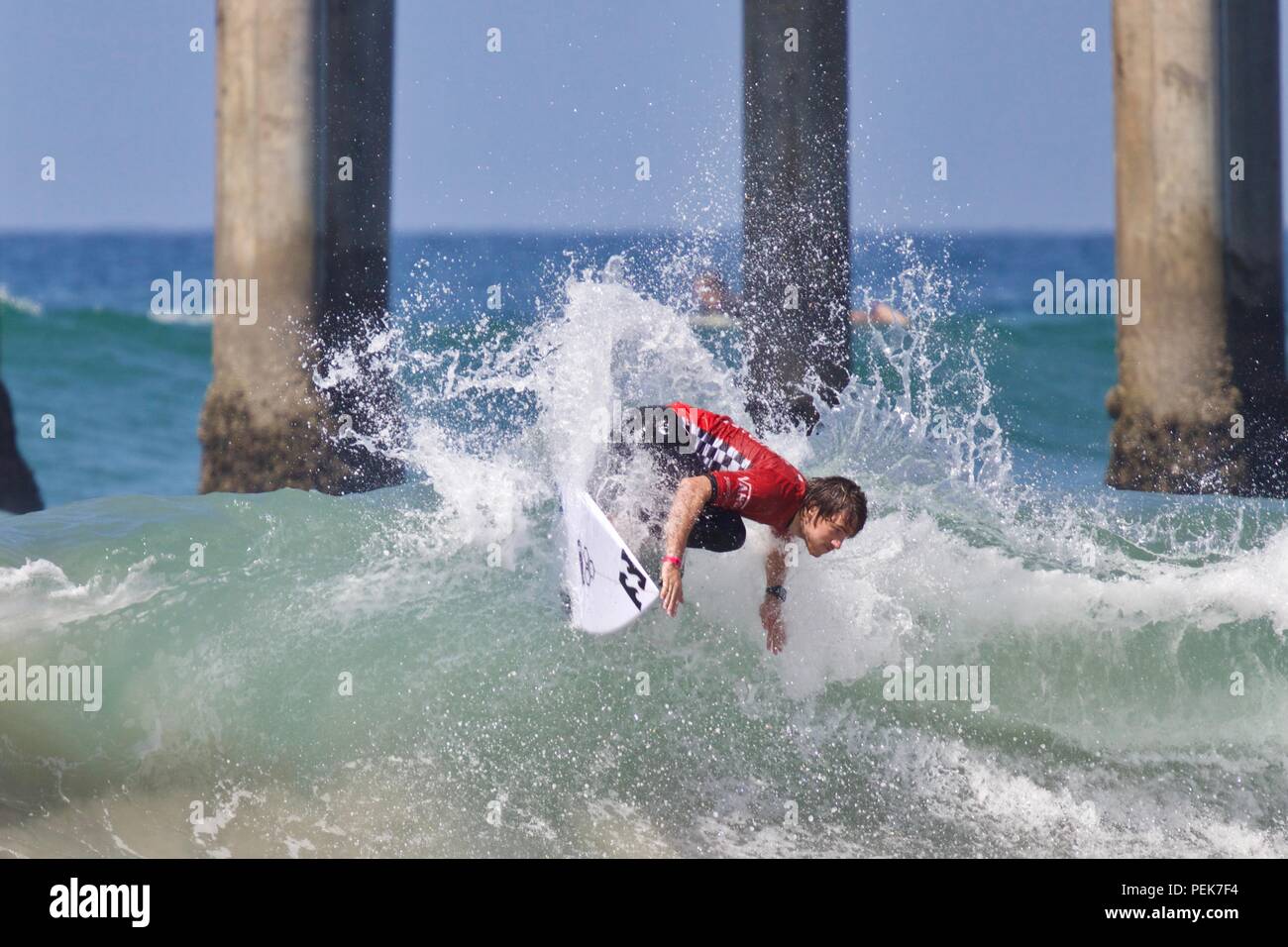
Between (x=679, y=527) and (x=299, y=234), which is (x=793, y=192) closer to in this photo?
(x=299, y=234)

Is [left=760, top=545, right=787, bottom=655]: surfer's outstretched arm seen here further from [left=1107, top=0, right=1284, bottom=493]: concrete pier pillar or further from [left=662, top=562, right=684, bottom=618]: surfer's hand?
[left=1107, top=0, right=1284, bottom=493]: concrete pier pillar

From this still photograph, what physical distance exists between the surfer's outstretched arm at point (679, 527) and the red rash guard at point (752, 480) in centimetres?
8

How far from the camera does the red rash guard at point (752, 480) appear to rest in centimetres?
615

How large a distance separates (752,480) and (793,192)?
213 inches

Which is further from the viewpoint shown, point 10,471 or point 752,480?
point 10,471

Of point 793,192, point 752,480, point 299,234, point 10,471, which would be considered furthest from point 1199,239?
point 10,471

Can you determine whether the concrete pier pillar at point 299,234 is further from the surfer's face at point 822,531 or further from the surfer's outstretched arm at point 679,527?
the surfer's face at point 822,531

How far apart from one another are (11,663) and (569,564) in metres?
2.80

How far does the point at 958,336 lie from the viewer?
19984 millimetres

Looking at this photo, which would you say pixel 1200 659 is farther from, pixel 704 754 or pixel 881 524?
pixel 704 754

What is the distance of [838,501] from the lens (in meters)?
5.96

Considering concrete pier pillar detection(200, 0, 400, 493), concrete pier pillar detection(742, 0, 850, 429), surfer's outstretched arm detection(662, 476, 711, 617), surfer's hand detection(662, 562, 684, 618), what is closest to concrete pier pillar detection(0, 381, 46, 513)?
concrete pier pillar detection(200, 0, 400, 493)

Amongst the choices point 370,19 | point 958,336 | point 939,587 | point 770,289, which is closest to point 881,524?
point 939,587
